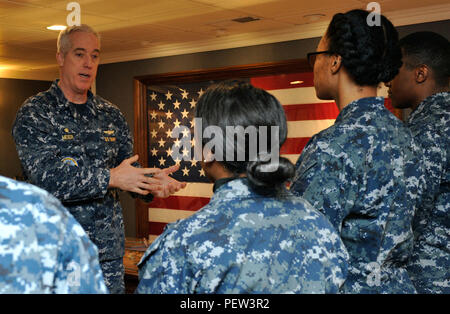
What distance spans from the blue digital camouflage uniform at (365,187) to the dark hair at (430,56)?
2.47ft

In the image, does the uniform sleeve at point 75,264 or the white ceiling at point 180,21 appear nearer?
the uniform sleeve at point 75,264

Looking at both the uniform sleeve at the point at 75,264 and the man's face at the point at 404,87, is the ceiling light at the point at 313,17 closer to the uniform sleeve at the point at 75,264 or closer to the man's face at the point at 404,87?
the man's face at the point at 404,87

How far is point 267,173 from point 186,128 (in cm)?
590

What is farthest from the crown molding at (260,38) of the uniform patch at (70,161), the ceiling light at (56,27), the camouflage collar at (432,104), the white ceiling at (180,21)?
the uniform patch at (70,161)

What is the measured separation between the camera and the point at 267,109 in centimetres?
112

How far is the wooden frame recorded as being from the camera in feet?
20.3

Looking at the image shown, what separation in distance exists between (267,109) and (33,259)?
24.1 inches

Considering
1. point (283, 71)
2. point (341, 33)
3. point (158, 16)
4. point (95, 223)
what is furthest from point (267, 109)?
point (283, 71)

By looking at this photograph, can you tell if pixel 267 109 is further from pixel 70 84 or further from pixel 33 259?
pixel 70 84

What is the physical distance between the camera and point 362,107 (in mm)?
1541

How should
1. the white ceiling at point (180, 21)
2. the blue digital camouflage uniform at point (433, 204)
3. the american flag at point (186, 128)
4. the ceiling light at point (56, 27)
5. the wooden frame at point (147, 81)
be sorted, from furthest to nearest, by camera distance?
the wooden frame at point (147, 81)
the american flag at point (186, 128)
the ceiling light at point (56, 27)
the white ceiling at point (180, 21)
the blue digital camouflage uniform at point (433, 204)

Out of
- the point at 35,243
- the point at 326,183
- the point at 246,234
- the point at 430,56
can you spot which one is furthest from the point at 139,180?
the point at 35,243

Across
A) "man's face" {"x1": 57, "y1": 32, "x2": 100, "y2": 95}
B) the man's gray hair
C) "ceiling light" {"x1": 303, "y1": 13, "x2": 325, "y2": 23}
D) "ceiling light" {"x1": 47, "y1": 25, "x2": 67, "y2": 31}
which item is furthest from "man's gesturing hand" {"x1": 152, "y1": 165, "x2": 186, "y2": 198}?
"ceiling light" {"x1": 47, "y1": 25, "x2": 67, "y2": 31}

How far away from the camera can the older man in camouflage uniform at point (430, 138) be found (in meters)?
1.96
